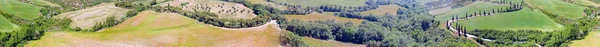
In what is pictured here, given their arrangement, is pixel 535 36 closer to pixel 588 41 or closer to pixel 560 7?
pixel 588 41

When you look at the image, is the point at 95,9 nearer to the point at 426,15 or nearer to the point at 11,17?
the point at 11,17

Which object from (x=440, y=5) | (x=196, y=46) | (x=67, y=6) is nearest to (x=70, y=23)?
(x=67, y=6)

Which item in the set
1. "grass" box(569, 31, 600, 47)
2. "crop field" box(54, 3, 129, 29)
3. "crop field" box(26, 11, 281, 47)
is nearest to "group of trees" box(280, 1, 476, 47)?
"crop field" box(26, 11, 281, 47)

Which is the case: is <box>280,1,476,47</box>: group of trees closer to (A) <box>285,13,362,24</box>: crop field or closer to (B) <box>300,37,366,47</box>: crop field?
(B) <box>300,37,366,47</box>: crop field

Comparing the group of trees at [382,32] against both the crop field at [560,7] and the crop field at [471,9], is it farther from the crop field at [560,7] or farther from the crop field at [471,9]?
the crop field at [560,7]

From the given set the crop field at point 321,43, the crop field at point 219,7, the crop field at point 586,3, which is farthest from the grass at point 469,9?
the crop field at point 219,7

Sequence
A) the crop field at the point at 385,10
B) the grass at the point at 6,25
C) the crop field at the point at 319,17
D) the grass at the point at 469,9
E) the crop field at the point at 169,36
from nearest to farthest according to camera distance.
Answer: the crop field at the point at 169,36, the grass at the point at 6,25, the crop field at the point at 319,17, the grass at the point at 469,9, the crop field at the point at 385,10
